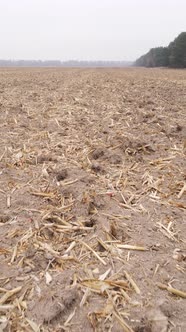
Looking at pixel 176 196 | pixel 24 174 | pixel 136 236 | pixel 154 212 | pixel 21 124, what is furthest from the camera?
pixel 21 124

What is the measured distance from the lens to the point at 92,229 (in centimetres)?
317

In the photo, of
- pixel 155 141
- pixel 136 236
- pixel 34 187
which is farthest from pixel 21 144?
pixel 136 236

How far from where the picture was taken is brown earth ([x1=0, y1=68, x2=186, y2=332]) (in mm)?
2254

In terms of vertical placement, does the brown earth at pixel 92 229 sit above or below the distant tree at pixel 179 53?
above

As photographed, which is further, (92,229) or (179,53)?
(179,53)

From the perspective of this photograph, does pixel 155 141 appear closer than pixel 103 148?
No

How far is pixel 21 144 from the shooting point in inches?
215

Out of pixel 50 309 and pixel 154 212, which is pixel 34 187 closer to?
pixel 154 212

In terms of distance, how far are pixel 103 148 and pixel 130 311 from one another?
130 inches

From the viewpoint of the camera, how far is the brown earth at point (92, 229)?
2254mm

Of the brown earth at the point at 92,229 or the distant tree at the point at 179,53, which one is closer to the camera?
the brown earth at the point at 92,229

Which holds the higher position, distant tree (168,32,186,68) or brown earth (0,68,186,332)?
brown earth (0,68,186,332)

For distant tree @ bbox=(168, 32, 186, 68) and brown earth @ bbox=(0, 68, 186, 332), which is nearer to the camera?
brown earth @ bbox=(0, 68, 186, 332)

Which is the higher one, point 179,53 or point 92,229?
point 92,229
